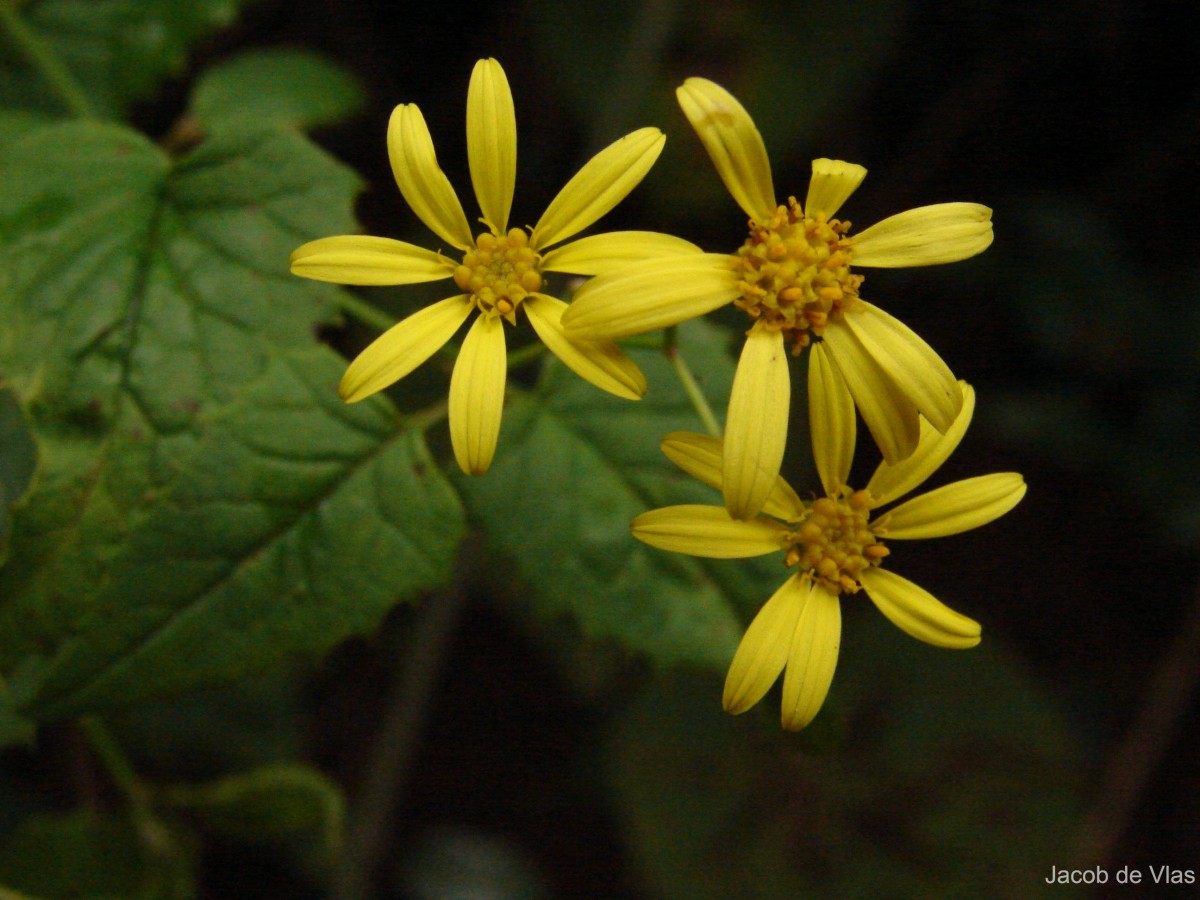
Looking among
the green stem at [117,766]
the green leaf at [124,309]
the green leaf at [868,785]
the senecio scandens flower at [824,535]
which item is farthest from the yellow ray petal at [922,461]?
the green stem at [117,766]

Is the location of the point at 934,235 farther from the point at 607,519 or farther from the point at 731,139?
the point at 607,519

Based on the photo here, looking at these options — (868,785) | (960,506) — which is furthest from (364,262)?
(868,785)

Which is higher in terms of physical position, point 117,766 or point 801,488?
point 801,488

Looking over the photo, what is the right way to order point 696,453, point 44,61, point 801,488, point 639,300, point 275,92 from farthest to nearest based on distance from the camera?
point 801,488
point 275,92
point 44,61
point 696,453
point 639,300

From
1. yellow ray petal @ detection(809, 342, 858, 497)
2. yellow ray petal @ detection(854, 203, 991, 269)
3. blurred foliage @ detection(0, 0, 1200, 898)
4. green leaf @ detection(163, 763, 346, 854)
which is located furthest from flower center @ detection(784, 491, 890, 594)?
green leaf @ detection(163, 763, 346, 854)

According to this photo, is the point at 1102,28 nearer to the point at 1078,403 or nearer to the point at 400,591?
the point at 1078,403

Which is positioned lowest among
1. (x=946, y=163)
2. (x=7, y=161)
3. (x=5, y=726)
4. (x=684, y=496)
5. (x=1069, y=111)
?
(x=5, y=726)

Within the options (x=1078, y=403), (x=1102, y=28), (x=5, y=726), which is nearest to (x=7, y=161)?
(x=5, y=726)
